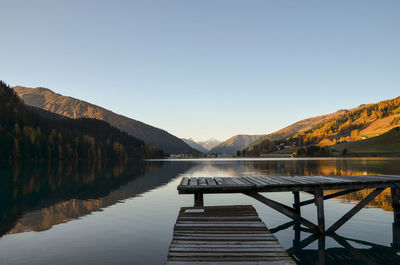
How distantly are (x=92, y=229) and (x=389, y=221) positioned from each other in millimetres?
22576

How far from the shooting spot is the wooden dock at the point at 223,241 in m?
8.89

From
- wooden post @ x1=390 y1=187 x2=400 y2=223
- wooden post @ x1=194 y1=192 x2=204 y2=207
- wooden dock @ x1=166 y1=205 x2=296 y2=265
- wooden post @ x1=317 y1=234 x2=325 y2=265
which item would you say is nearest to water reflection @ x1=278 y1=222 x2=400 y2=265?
wooden post @ x1=317 y1=234 x2=325 y2=265

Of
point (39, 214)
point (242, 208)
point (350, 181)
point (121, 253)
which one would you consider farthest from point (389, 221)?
point (39, 214)

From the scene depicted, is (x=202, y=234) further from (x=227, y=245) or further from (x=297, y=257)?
(x=297, y=257)

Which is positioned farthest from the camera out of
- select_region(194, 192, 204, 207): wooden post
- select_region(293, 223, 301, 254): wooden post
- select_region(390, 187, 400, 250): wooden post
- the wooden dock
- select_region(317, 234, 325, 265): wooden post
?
select_region(390, 187, 400, 250): wooden post

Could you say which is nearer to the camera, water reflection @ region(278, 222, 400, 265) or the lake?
water reflection @ region(278, 222, 400, 265)

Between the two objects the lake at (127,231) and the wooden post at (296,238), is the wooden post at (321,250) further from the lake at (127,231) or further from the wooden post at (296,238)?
the wooden post at (296,238)

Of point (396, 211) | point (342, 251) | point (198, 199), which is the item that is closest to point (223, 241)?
point (198, 199)

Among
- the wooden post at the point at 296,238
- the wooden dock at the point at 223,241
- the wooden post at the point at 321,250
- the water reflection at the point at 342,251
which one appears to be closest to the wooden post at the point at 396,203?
the water reflection at the point at 342,251

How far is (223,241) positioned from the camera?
35.0 ft

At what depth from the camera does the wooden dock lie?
889cm

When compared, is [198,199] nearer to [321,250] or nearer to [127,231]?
[127,231]

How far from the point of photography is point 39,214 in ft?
85.9

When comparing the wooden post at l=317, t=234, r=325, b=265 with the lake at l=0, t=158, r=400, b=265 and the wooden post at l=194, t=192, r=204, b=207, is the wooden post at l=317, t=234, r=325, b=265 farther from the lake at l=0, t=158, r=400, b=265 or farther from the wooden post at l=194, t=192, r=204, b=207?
the wooden post at l=194, t=192, r=204, b=207
